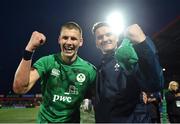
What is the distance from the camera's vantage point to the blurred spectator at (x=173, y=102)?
10.5m

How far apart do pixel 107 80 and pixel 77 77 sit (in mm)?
749

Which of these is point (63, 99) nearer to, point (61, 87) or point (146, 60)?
point (61, 87)

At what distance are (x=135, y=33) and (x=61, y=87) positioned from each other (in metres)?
1.82

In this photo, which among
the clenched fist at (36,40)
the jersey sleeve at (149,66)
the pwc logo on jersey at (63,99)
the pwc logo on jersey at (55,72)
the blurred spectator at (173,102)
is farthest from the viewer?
the blurred spectator at (173,102)

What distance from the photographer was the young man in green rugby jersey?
Result: 468 centimetres

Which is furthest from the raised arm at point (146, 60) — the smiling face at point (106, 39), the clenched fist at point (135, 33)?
the smiling face at point (106, 39)

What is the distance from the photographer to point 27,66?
4.26m

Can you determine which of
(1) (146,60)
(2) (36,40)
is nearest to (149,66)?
(1) (146,60)

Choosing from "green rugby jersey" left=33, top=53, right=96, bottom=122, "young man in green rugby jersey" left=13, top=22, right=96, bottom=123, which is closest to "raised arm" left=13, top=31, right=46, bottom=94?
"young man in green rugby jersey" left=13, top=22, right=96, bottom=123

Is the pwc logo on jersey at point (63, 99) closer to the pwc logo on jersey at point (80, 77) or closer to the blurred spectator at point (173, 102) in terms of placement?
the pwc logo on jersey at point (80, 77)

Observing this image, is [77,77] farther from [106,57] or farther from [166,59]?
[166,59]

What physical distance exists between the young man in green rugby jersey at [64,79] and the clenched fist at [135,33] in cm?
156

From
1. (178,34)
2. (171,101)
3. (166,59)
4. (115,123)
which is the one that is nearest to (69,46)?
(115,123)

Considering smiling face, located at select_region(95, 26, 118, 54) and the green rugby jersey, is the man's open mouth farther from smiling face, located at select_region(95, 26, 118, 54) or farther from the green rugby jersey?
smiling face, located at select_region(95, 26, 118, 54)
